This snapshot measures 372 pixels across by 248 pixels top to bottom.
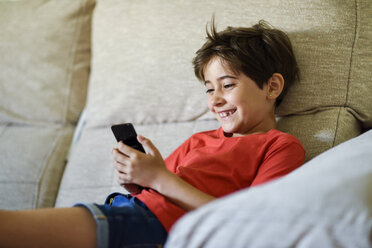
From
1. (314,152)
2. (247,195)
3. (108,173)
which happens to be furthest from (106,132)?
(247,195)

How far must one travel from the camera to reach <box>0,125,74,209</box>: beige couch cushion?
55.1 inches

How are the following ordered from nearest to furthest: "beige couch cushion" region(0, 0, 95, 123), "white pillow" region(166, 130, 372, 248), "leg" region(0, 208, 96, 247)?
1. "white pillow" region(166, 130, 372, 248)
2. "leg" region(0, 208, 96, 247)
3. "beige couch cushion" region(0, 0, 95, 123)

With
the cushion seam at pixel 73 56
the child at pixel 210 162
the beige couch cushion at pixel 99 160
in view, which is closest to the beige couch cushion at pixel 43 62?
the cushion seam at pixel 73 56

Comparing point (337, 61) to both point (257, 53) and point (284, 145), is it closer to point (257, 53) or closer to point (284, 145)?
point (257, 53)

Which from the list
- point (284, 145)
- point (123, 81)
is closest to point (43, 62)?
point (123, 81)

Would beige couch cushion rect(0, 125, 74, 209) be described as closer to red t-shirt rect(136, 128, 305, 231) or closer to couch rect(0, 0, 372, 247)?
couch rect(0, 0, 372, 247)

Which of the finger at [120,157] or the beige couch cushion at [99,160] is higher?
the finger at [120,157]

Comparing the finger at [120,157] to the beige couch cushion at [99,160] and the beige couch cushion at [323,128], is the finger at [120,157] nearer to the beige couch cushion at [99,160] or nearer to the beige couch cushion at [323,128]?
the beige couch cushion at [99,160]

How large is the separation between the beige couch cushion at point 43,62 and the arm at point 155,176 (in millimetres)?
859

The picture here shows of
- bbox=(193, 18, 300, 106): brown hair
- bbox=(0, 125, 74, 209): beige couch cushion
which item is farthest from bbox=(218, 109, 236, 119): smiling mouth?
bbox=(0, 125, 74, 209): beige couch cushion

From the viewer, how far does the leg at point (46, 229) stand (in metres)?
0.76

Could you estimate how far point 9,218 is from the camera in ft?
2.57

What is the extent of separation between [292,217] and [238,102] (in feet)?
1.99

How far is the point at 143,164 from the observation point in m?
0.90
